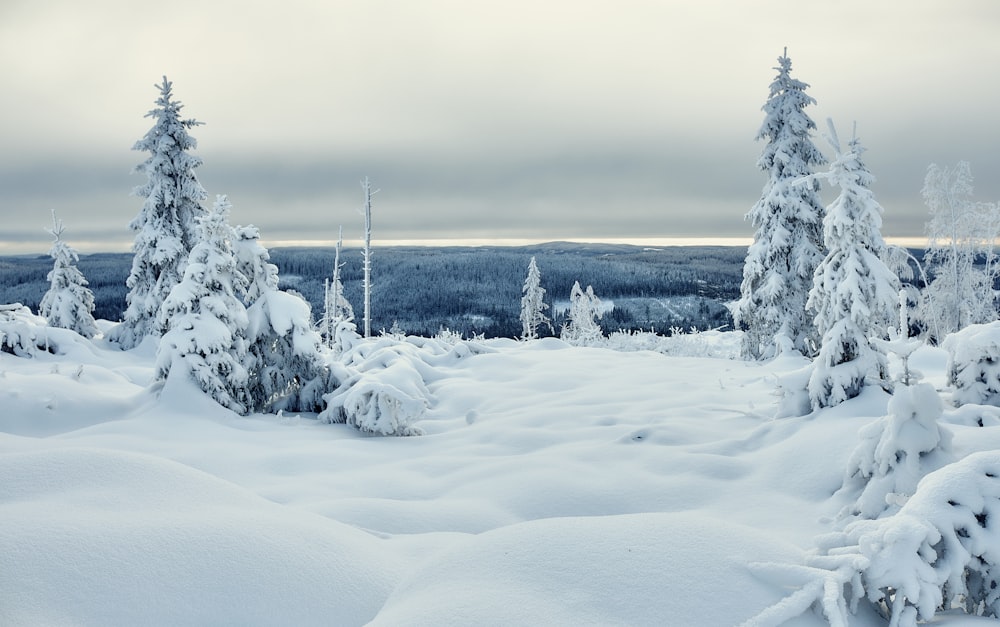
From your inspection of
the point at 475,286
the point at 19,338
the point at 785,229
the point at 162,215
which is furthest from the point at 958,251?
the point at 475,286

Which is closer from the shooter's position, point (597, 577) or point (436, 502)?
point (597, 577)

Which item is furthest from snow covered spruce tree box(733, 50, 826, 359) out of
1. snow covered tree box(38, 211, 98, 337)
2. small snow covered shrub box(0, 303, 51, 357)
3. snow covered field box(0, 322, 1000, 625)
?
snow covered tree box(38, 211, 98, 337)

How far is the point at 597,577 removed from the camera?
3.19 metres

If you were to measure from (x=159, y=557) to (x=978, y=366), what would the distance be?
9.37 meters

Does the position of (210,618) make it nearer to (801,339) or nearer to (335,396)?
(335,396)

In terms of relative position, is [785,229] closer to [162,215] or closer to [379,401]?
[379,401]

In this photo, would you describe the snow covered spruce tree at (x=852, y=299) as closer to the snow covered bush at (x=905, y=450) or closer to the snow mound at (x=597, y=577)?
the snow covered bush at (x=905, y=450)

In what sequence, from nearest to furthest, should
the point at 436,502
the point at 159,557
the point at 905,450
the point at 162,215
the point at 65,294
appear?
the point at 159,557 < the point at 905,450 < the point at 436,502 < the point at 162,215 < the point at 65,294

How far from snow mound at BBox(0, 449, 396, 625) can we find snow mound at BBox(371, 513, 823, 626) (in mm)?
616

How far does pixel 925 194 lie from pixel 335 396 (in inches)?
1199

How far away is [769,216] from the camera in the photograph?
17.4m

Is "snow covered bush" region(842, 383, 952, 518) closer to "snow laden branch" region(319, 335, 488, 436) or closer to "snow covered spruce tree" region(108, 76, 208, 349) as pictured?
"snow laden branch" region(319, 335, 488, 436)

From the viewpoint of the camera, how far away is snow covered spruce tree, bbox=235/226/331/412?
38.8 feet

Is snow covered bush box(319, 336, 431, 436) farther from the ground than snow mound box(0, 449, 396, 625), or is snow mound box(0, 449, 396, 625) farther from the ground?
snow mound box(0, 449, 396, 625)
